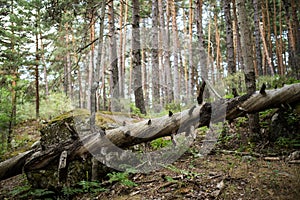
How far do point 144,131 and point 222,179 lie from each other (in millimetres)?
1715

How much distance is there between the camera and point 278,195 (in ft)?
10.2

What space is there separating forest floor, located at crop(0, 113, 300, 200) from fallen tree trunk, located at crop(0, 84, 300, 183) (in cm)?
60

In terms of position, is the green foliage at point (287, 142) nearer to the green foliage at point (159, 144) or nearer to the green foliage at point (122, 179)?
the green foliage at point (159, 144)

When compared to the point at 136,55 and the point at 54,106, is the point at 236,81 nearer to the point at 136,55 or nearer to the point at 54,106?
the point at 136,55

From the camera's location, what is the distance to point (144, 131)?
4.70 meters

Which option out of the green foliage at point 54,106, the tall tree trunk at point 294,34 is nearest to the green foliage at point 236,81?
the tall tree trunk at point 294,34

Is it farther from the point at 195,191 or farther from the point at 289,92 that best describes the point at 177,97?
the point at 195,191

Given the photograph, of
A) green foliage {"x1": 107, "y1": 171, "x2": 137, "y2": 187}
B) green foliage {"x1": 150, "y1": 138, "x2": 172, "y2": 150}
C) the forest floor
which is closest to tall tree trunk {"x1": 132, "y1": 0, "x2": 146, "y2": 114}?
green foliage {"x1": 150, "y1": 138, "x2": 172, "y2": 150}

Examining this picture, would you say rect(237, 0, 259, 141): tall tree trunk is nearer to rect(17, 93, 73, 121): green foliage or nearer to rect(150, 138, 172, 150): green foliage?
rect(150, 138, 172, 150): green foliage

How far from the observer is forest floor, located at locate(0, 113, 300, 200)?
3389 millimetres

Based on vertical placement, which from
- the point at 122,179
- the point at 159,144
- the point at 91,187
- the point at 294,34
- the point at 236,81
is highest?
the point at 294,34

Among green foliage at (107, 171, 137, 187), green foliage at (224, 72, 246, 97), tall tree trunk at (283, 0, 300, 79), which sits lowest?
green foliage at (107, 171, 137, 187)

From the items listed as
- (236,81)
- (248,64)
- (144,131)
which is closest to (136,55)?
(236,81)

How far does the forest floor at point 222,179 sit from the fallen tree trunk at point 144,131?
60 centimetres
